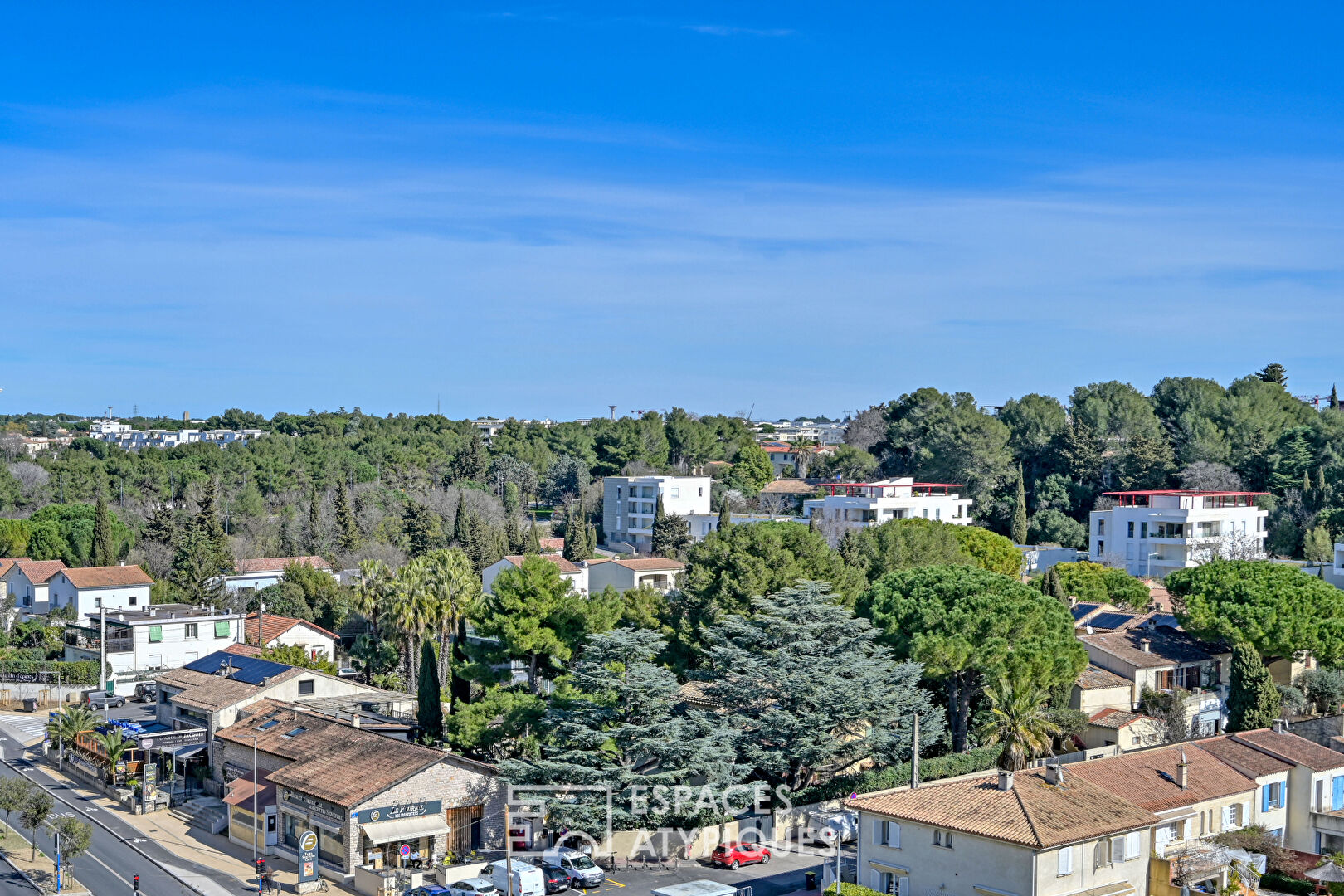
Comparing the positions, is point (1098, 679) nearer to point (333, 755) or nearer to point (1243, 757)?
point (1243, 757)

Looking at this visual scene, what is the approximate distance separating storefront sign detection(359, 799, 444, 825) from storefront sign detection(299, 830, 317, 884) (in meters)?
1.71

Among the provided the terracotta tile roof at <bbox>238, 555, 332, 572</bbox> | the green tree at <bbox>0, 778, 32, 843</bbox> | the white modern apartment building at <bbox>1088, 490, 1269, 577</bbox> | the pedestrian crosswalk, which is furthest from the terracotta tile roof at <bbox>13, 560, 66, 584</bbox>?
the white modern apartment building at <bbox>1088, 490, 1269, 577</bbox>

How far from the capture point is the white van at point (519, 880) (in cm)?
3981

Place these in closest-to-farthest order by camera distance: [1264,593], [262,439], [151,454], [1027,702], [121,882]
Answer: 1. [121,882]
2. [1027,702]
3. [1264,593]
4. [151,454]
5. [262,439]

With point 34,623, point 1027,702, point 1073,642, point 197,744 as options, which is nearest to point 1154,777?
point 1027,702

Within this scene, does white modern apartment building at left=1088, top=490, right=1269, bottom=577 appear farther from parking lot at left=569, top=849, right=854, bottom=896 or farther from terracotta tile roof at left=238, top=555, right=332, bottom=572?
parking lot at left=569, top=849, right=854, bottom=896

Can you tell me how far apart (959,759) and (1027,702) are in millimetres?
4196

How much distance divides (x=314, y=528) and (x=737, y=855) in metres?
80.0

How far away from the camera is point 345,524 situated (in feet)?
373

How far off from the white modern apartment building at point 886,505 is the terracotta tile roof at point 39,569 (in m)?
57.2

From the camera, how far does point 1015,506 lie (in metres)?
118

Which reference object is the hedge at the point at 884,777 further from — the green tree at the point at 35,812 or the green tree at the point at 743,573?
the green tree at the point at 35,812

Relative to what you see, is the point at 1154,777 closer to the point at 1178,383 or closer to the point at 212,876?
the point at 212,876

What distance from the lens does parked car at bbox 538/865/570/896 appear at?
1628 inches
